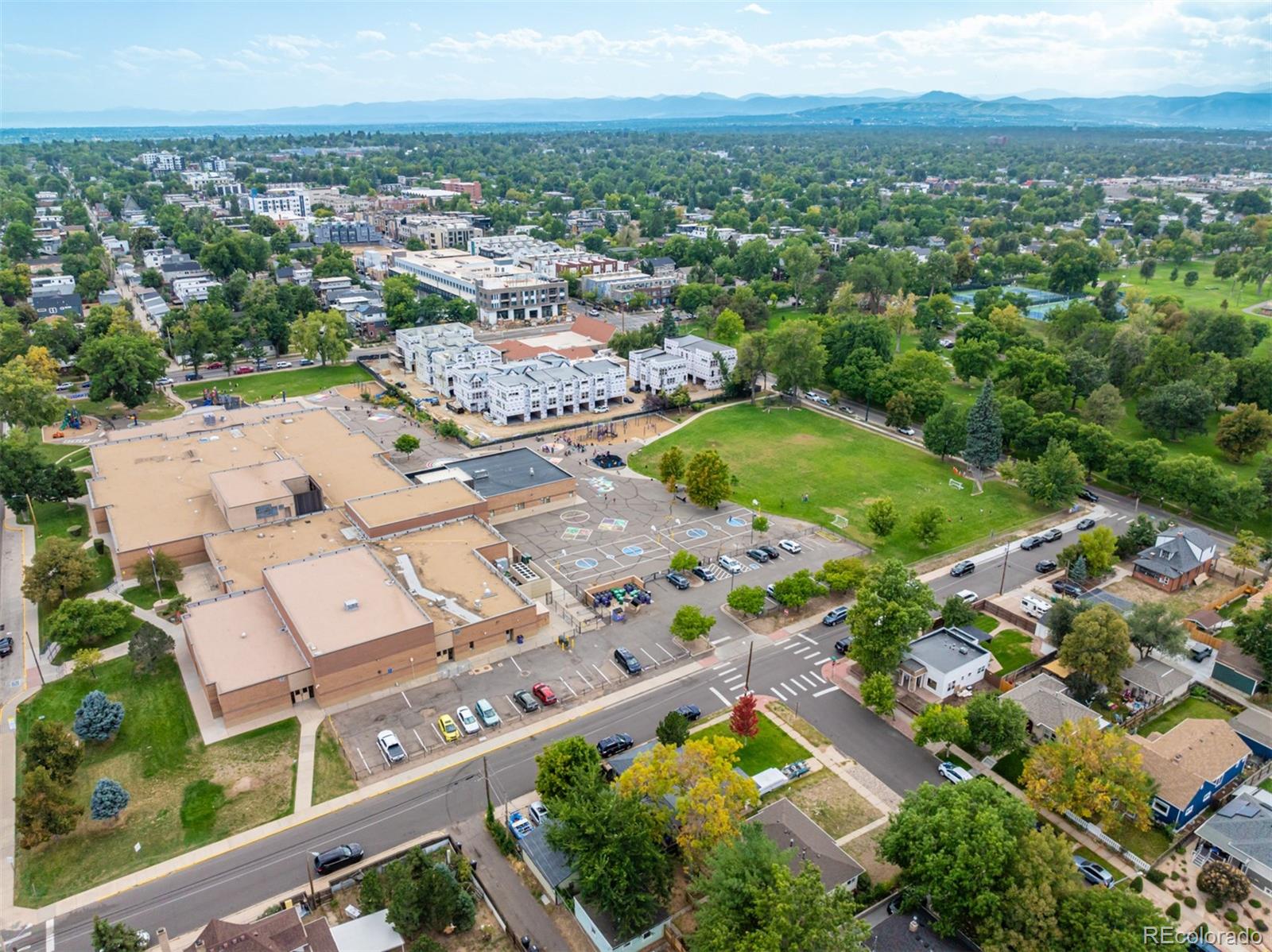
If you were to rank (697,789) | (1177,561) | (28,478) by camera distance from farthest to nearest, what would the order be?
1. (28,478)
2. (1177,561)
3. (697,789)

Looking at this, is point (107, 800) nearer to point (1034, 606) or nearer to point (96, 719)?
point (96, 719)

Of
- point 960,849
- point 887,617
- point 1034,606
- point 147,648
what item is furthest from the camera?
point 1034,606

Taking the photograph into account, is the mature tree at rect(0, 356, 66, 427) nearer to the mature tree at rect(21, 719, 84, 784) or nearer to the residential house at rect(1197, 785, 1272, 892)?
the mature tree at rect(21, 719, 84, 784)

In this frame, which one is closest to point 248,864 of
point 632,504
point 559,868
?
point 559,868

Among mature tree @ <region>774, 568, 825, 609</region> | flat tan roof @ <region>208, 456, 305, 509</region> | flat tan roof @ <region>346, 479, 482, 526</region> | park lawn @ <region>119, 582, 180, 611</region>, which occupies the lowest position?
park lawn @ <region>119, 582, 180, 611</region>

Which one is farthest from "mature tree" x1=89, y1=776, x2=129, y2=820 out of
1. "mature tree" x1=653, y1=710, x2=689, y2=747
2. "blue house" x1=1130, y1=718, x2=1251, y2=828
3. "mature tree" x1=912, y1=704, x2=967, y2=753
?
"blue house" x1=1130, y1=718, x2=1251, y2=828

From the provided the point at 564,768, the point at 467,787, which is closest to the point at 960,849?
the point at 564,768
